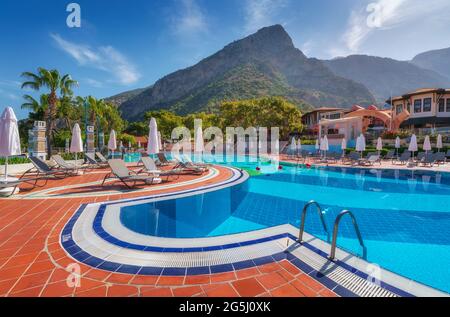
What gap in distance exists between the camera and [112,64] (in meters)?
11.9

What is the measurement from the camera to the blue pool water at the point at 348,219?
12.7ft

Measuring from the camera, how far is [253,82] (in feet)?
223

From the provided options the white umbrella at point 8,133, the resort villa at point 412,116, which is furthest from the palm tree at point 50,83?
the resort villa at point 412,116

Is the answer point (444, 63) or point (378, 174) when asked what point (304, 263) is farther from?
point (444, 63)

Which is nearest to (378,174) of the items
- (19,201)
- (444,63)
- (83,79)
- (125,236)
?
(125,236)

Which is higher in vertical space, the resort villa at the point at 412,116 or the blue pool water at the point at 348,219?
the resort villa at the point at 412,116

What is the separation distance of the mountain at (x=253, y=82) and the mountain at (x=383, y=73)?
126 feet

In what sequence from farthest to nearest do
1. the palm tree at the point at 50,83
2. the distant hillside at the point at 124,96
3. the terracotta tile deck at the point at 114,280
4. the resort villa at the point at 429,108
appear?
the distant hillside at the point at 124,96, the resort villa at the point at 429,108, the palm tree at the point at 50,83, the terracotta tile deck at the point at 114,280

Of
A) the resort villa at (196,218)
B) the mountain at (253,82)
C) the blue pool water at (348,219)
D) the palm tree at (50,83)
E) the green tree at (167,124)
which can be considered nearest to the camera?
the resort villa at (196,218)

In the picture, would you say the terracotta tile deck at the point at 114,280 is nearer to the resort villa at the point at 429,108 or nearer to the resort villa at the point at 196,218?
the resort villa at the point at 196,218

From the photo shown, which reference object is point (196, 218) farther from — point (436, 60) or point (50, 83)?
point (436, 60)

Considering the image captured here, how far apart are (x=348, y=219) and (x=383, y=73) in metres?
166

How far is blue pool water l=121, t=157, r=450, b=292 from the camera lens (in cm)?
387
